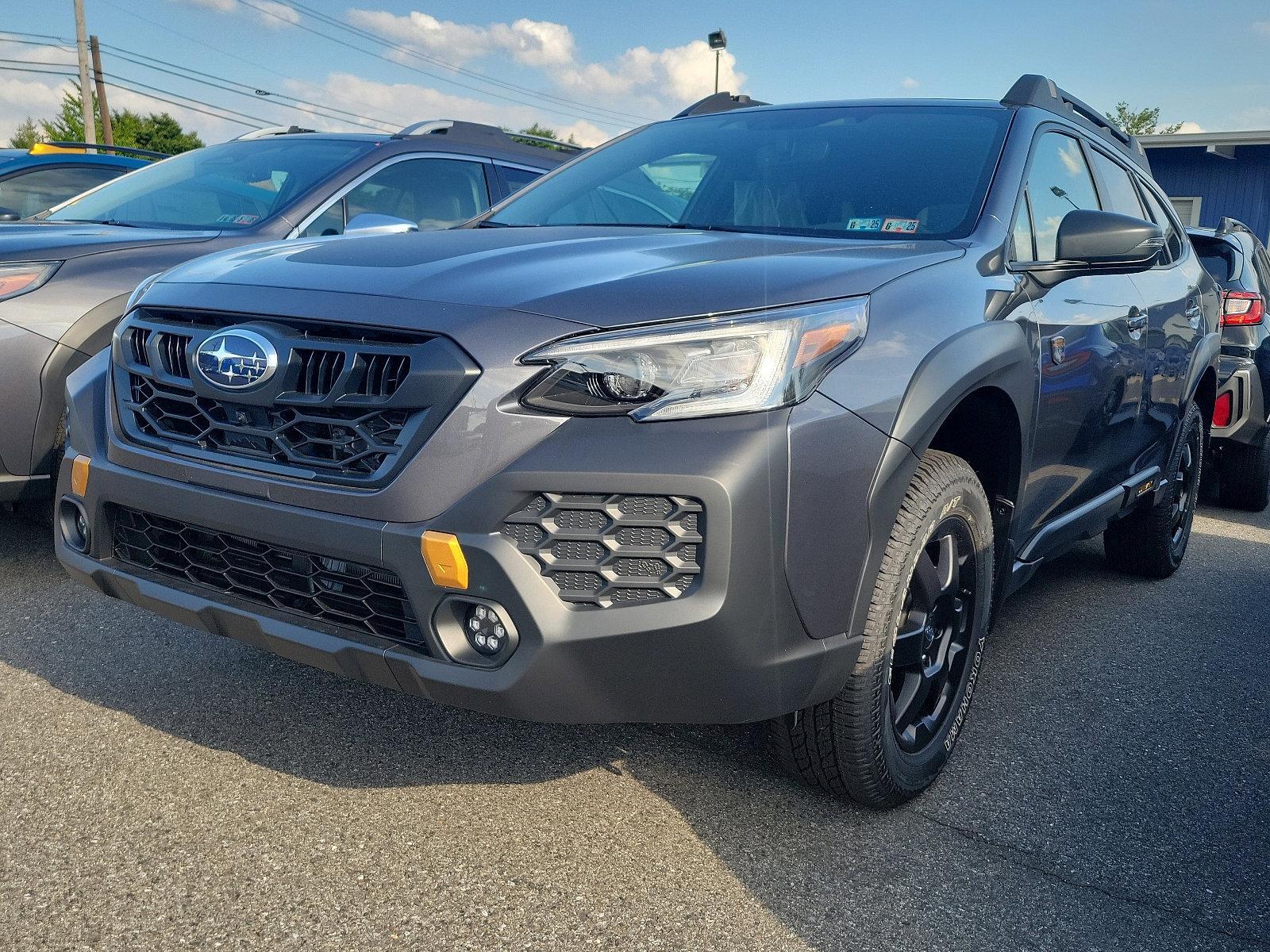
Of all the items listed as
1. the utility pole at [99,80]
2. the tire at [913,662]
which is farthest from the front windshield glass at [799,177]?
the utility pole at [99,80]

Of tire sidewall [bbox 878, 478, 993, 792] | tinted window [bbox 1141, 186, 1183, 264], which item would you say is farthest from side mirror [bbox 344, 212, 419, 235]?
tinted window [bbox 1141, 186, 1183, 264]

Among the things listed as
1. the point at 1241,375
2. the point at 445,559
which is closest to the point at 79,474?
the point at 445,559

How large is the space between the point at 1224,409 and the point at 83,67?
33.4 m

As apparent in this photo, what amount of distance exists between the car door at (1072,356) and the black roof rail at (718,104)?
1.14m

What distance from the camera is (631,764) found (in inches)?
112

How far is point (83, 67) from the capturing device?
31.9 meters

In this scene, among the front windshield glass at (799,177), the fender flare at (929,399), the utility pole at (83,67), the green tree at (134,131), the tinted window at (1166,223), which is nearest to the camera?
the fender flare at (929,399)

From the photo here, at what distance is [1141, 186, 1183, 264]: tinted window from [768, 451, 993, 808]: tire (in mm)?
2295

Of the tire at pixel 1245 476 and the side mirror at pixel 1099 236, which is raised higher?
the side mirror at pixel 1099 236

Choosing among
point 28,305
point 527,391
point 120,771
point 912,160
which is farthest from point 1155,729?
point 28,305

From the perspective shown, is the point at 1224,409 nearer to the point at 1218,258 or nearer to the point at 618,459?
the point at 1218,258

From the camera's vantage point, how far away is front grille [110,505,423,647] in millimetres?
2188

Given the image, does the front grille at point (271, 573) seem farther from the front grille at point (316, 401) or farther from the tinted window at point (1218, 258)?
the tinted window at point (1218, 258)

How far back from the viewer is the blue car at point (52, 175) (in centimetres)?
778
